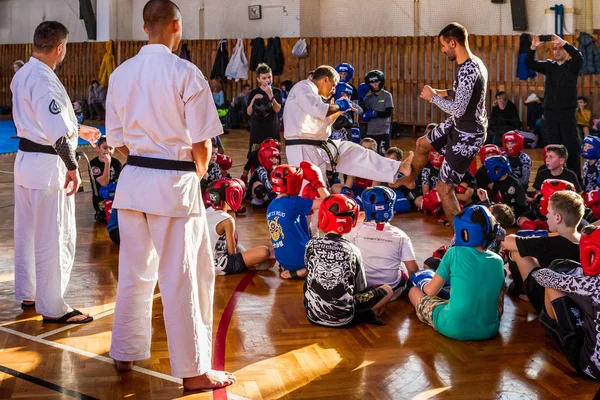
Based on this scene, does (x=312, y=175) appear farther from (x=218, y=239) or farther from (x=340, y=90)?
(x=340, y=90)

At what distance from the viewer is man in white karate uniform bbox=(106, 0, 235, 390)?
4.30 metres

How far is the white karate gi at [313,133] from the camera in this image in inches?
320

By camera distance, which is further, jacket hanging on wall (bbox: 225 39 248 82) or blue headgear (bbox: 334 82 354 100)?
jacket hanging on wall (bbox: 225 39 248 82)

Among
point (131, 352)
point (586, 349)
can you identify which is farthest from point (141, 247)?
point (586, 349)

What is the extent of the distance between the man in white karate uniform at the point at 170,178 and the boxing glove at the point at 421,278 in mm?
1896

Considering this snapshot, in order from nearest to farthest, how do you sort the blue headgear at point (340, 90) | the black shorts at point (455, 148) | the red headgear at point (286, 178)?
the red headgear at point (286, 178) < the black shorts at point (455, 148) < the blue headgear at point (340, 90)

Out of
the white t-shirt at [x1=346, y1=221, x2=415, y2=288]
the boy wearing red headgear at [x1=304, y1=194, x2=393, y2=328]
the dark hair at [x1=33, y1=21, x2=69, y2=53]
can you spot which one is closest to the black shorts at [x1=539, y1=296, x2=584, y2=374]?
the boy wearing red headgear at [x1=304, y1=194, x2=393, y2=328]

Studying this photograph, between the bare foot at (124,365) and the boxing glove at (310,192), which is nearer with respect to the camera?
the bare foot at (124,365)

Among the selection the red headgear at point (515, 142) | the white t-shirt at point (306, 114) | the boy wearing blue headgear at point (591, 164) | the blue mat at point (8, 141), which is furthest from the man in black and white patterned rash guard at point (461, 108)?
the blue mat at point (8, 141)

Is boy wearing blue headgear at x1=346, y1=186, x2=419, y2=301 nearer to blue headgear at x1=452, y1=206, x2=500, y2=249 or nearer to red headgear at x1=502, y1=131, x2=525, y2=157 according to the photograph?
blue headgear at x1=452, y1=206, x2=500, y2=249

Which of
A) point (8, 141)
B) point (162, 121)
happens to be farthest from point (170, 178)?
point (8, 141)

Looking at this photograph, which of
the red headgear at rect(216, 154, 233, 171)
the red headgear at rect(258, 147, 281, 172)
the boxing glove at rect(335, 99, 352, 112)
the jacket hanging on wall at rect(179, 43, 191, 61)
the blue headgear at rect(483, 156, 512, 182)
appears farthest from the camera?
the jacket hanging on wall at rect(179, 43, 191, 61)

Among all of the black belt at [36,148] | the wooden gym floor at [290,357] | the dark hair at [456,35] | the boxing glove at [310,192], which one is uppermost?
the dark hair at [456,35]

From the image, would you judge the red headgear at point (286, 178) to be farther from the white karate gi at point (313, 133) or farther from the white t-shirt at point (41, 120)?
the white t-shirt at point (41, 120)
